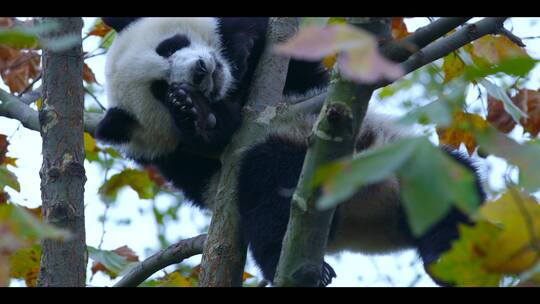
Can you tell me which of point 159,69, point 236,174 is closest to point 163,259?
point 236,174

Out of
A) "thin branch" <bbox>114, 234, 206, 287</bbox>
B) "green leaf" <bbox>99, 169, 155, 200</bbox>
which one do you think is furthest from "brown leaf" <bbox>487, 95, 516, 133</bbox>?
"green leaf" <bbox>99, 169, 155, 200</bbox>

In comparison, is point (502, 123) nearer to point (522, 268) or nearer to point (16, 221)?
point (522, 268)

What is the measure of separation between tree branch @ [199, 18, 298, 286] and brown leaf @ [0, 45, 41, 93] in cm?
171

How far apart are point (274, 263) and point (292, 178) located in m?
0.46

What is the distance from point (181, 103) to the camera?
13.1 feet

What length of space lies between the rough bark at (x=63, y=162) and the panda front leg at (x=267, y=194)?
2.58ft

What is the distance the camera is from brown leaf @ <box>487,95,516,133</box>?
14.5 feet

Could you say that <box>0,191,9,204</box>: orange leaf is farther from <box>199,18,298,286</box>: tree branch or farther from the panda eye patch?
<box>199,18,298,286</box>: tree branch

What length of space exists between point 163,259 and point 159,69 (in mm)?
1086

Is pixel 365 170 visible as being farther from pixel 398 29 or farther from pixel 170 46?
pixel 398 29

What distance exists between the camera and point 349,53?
150 cm
